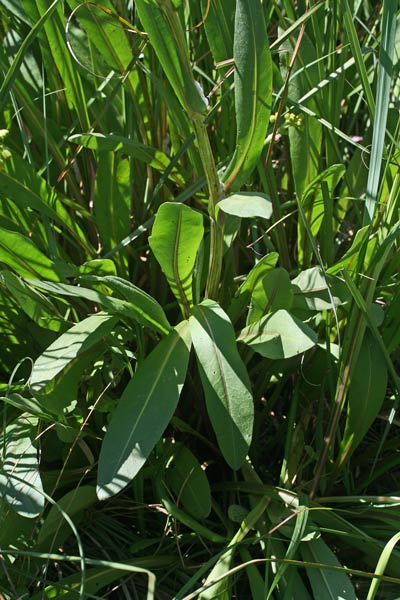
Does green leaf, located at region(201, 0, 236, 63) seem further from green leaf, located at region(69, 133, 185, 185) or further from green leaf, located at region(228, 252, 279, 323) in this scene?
green leaf, located at region(228, 252, 279, 323)

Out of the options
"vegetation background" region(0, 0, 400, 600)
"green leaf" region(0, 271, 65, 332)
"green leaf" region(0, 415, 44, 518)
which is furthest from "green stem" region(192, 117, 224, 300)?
"green leaf" region(0, 415, 44, 518)

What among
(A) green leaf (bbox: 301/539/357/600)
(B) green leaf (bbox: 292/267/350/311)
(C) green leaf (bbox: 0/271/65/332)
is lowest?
(A) green leaf (bbox: 301/539/357/600)

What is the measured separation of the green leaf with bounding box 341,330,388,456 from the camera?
1204 mm

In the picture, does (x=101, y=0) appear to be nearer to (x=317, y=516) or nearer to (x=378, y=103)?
(x=378, y=103)

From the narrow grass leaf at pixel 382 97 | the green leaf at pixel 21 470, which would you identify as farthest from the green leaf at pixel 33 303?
the narrow grass leaf at pixel 382 97

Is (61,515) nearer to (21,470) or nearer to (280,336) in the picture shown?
(21,470)

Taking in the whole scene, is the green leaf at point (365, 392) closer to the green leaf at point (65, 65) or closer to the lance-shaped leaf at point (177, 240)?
the lance-shaped leaf at point (177, 240)

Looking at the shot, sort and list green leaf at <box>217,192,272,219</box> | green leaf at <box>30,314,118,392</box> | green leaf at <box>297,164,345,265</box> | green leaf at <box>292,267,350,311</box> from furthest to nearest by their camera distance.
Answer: green leaf at <box>297,164,345,265</box>, green leaf at <box>292,267,350,311</box>, green leaf at <box>30,314,118,392</box>, green leaf at <box>217,192,272,219</box>

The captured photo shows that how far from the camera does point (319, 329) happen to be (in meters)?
1.33

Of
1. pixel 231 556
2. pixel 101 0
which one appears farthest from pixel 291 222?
pixel 231 556

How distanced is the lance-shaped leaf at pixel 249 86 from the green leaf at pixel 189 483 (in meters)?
0.42

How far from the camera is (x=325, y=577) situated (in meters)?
1.10

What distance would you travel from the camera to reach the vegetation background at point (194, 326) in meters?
1.08

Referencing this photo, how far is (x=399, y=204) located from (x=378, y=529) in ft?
1.56
